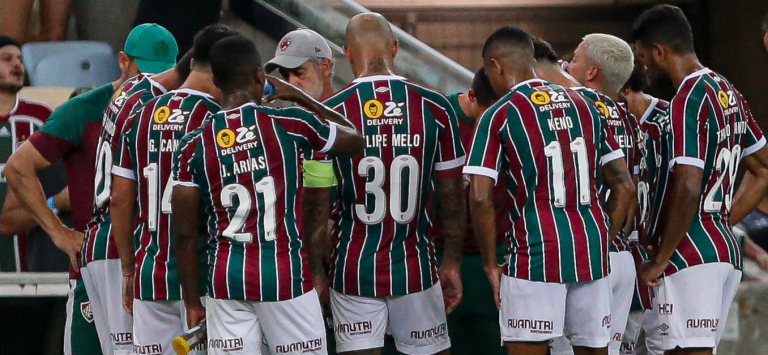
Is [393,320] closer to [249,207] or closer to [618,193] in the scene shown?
[249,207]

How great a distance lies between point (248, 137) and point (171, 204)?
0.52 metres

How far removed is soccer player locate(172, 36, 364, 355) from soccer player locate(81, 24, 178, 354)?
650 millimetres

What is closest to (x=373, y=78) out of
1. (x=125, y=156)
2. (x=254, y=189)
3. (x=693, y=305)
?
(x=254, y=189)

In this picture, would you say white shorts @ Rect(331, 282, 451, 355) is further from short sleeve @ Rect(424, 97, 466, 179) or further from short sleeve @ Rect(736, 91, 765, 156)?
short sleeve @ Rect(736, 91, 765, 156)

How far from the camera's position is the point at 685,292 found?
16.8ft

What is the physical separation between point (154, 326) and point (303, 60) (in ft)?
4.77

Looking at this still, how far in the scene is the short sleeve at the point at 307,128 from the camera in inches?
171

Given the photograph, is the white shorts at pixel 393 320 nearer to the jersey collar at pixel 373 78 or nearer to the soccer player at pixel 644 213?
the jersey collar at pixel 373 78

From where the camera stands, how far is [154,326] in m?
4.80

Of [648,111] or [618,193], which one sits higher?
[648,111]

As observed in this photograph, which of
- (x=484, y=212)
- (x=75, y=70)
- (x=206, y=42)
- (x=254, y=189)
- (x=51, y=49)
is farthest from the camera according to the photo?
(x=51, y=49)

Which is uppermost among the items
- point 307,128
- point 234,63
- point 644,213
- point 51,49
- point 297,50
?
point 51,49

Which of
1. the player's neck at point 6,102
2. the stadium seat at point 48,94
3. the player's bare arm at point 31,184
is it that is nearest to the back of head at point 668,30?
the player's bare arm at point 31,184

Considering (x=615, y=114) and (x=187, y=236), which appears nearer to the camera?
(x=187, y=236)
